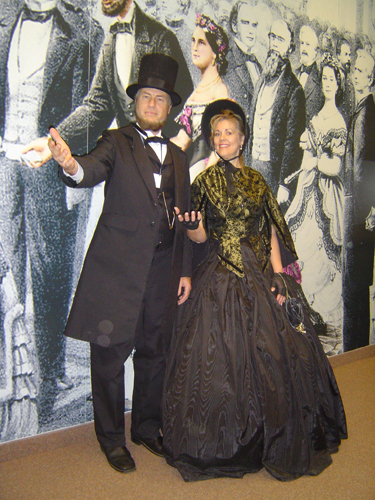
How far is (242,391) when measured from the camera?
1926 millimetres

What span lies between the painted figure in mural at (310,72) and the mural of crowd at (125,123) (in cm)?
1

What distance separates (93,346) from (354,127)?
123 inches

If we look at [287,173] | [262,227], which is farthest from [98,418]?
[287,173]

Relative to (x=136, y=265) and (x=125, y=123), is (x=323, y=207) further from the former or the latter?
(x=136, y=265)

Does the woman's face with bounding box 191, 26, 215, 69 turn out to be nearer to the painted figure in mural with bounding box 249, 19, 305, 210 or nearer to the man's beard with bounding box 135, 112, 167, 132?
the painted figure in mural with bounding box 249, 19, 305, 210

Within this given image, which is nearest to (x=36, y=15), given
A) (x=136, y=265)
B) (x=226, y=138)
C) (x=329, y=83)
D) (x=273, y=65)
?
(x=226, y=138)

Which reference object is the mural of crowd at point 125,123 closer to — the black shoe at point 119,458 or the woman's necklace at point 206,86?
the woman's necklace at point 206,86

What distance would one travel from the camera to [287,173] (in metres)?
3.32

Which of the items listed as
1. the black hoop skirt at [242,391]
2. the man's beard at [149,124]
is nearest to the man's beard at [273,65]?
the man's beard at [149,124]

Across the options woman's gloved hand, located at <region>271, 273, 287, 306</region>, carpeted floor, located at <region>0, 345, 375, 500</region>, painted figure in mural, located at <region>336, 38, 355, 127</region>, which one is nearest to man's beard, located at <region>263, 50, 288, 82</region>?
painted figure in mural, located at <region>336, 38, 355, 127</region>

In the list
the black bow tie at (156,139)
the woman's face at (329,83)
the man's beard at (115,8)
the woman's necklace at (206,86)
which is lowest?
the black bow tie at (156,139)

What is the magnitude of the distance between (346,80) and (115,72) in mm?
2307

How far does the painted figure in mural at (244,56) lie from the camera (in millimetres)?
2939

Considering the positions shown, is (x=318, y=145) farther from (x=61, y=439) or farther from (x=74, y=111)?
(x=61, y=439)
